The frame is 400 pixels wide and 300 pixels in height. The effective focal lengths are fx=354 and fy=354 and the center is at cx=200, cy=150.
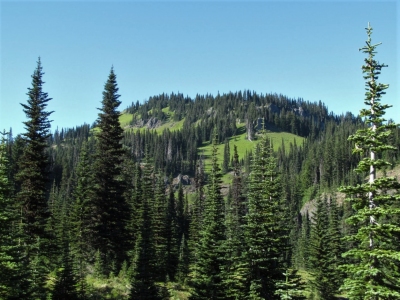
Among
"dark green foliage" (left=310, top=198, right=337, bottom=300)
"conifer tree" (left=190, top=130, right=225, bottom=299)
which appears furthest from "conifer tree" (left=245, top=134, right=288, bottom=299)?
"dark green foliage" (left=310, top=198, right=337, bottom=300)

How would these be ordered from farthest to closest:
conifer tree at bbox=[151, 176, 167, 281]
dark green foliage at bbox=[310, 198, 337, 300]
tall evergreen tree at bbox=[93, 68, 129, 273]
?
dark green foliage at bbox=[310, 198, 337, 300]
conifer tree at bbox=[151, 176, 167, 281]
tall evergreen tree at bbox=[93, 68, 129, 273]

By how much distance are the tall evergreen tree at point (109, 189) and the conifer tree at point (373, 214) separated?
2550 centimetres

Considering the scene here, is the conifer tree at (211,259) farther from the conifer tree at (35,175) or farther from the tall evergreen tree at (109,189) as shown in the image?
the conifer tree at (35,175)

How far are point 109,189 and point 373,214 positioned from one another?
1104 inches

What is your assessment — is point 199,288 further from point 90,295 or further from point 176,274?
point 176,274

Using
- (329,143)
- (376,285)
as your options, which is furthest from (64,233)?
(329,143)

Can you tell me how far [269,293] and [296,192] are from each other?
420 ft

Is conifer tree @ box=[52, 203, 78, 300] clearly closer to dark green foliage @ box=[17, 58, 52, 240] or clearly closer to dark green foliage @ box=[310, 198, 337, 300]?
dark green foliage @ box=[17, 58, 52, 240]

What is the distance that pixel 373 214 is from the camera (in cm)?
1702

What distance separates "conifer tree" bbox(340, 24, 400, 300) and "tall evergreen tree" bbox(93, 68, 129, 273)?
83.7 feet

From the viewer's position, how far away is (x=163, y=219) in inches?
2298

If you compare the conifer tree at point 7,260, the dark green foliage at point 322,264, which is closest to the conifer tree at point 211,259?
the conifer tree at point 7,260

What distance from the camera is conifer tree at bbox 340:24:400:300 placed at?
16.5 m

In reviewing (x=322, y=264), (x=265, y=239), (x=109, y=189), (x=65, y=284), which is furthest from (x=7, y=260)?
(x=322, y=264)
